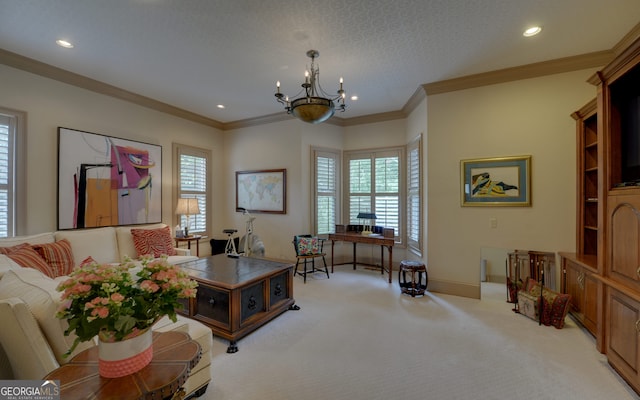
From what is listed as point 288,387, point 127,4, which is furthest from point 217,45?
point 288,387

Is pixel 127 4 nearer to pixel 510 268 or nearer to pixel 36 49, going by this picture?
pixel 36 49

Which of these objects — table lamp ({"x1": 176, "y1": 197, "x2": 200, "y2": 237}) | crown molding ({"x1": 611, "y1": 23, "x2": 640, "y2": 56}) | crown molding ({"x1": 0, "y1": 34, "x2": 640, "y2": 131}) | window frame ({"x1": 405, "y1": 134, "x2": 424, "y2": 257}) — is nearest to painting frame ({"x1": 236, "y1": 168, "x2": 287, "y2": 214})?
table lamp ({"x1": 176, "y1": 197, "x2": 200, "y2": 237})

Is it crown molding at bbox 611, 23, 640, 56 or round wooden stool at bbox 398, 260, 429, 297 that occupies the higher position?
crown molding at bbox 611, 23, 640, 56

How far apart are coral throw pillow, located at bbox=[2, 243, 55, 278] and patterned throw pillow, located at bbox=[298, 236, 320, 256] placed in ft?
10.3

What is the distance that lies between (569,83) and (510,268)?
7.92 ft

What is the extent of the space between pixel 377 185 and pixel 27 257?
198 inches

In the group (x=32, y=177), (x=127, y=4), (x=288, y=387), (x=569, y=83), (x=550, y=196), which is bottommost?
(x=288, y=387)

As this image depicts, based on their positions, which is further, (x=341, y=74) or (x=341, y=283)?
(x=341, y=283)

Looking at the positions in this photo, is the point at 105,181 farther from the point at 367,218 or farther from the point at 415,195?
the point at 415,195

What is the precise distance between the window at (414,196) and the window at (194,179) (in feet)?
13.3

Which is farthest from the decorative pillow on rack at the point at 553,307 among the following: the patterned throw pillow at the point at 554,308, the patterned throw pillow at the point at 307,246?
the patterned throw pillow at the point at 307,246

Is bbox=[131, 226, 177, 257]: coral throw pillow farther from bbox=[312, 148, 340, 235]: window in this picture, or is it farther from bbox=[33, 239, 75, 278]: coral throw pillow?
bbox=[312, 148, 340, 235]: window

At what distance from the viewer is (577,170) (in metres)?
3.20

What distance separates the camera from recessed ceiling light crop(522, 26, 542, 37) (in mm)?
2660
